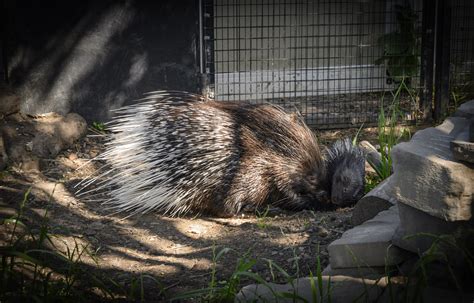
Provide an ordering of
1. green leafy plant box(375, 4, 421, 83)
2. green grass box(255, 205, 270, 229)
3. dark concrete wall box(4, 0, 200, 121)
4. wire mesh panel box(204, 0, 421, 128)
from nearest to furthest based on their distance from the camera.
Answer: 1. green grass box(255, 205, 270, 229)
2. dark concrete wall box(4, 0, 200, 121)
3. wire mesh panel box(204, 0, 421, 128)
4. green leafy plant box(375, 4, 421, 83)

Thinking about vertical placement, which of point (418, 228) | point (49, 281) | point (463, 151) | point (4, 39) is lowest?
point (49, 281)

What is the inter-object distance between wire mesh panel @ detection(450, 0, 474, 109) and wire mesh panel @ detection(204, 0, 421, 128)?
1.32 feet

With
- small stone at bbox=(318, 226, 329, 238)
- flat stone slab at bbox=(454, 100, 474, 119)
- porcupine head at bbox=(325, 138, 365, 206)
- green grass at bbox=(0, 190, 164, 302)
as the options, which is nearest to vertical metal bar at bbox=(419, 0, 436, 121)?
porcupine head at bbox=(325, 138, 365, 206)

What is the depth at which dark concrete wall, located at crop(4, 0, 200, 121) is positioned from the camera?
629cm

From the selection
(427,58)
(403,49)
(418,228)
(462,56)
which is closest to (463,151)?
(418,228)

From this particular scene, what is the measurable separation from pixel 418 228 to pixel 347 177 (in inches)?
85.7

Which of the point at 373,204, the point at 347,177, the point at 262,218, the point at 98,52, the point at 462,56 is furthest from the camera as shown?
the point at 462,56

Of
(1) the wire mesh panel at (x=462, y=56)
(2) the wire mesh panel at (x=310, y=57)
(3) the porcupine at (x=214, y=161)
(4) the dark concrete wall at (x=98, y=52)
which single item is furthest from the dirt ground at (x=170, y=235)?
(1) the wire mesh panel at (x=462, y=56)

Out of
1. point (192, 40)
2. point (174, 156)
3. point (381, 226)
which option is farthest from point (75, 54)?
point (381, 226)

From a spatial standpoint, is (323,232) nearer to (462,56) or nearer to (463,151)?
(463,151)

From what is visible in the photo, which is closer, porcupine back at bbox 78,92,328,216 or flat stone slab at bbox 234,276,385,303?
flat stone slab at bbox 234,276,385,303

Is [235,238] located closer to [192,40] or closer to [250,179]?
[250,179]

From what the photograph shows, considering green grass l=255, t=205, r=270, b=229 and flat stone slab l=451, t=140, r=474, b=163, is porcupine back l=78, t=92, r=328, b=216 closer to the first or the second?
green grass l=255, t=205, r=270, b=229

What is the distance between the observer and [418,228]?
9.18 ft
